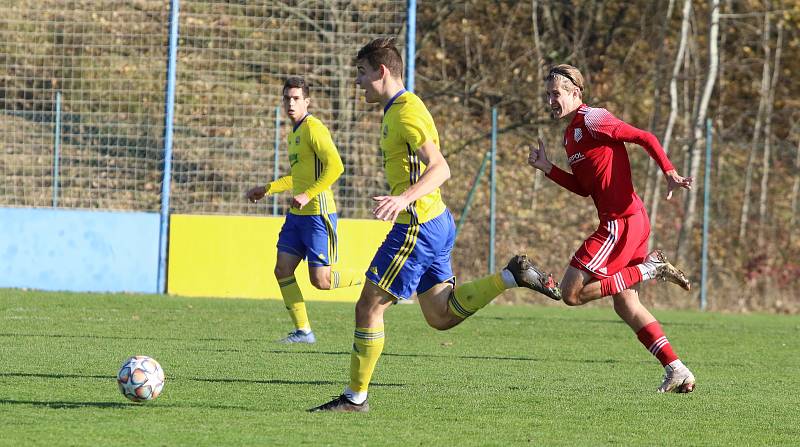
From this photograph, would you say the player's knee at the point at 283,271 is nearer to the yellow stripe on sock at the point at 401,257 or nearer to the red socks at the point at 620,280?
the red socks at the point at 620,280

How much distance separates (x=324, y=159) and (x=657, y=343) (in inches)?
149

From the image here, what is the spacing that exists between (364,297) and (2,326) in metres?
5.71

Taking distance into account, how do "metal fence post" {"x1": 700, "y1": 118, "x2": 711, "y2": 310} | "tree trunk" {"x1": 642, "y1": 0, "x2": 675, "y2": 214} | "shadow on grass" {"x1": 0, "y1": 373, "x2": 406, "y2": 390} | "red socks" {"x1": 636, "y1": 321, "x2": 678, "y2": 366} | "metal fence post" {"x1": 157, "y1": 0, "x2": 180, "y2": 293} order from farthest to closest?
"tree trunk" {"x1": 642, "y1": 0, "x2": 675, "y2": 214}, "metal fence post" {"x1": 700, "y1": 118, "x2": 711, "y2": 310}, "metal fence post" {"x1": 157, "y1": 0, "x2": 180, "y2": 293}, "red socks" {"x1": 636, "y1": 321, "x2": 678, "y2": 366}, "shadow on grass" {"x1": 0, "y1": 373, "x2": 406, "y2": 390}

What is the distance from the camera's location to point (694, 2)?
26.7m

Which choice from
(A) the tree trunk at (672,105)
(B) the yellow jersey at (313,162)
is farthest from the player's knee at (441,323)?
(A) the tree trunk at (672,105)

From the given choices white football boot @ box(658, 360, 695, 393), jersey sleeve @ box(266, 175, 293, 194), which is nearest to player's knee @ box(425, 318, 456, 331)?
white football boot @ box(658, 360, 695, 393)

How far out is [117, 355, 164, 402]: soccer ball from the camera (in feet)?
21.4

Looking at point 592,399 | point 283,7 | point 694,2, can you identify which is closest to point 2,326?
point 592,399

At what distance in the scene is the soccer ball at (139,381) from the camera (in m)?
6.52

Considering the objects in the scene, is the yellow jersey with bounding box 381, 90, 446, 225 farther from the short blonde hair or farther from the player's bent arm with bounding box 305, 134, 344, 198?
the player's bent arm with bounding box 305, 134, 344, 198

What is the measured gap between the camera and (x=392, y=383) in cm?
792

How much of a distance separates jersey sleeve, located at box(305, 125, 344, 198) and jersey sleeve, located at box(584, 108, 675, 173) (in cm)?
315

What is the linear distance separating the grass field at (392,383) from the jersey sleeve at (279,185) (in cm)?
128

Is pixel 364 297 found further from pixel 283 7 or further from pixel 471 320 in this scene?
pixel 283 7
